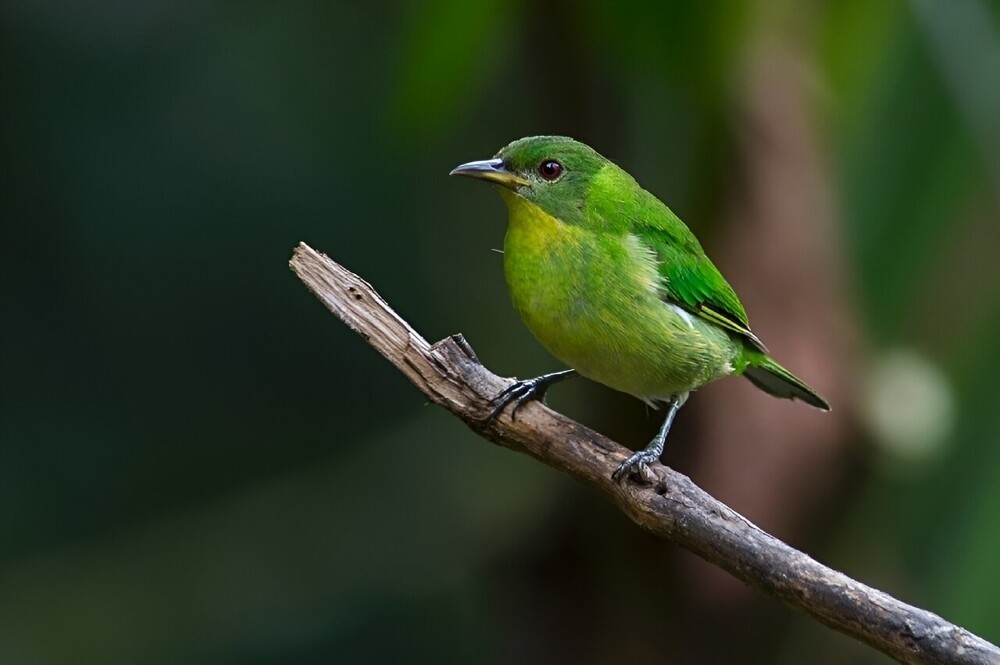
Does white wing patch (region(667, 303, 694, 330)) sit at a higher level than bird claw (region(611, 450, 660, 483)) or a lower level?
higher

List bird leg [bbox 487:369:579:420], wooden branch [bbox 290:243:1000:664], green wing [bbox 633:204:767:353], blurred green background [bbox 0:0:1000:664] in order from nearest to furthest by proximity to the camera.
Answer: wooden branch [bbox 290:243:1000:664] < bird leg [bbox 487:369:579:420] < green wing [bbox 633:204:767:353] < blurred green background [bbox 0:0:1000:664]

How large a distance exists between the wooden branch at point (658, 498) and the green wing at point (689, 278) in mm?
743

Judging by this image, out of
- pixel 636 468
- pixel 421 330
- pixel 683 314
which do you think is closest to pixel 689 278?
pixel 683 314

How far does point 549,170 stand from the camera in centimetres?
405

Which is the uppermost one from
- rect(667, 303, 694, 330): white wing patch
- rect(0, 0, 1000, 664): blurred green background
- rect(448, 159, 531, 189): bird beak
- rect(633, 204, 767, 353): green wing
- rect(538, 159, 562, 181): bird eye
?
rect(538, 159, 562, 181): bird eye

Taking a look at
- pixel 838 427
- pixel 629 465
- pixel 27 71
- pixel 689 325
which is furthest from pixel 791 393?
pixel 27 71

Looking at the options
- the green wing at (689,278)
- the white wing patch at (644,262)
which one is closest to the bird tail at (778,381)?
the green wing at (689,278)

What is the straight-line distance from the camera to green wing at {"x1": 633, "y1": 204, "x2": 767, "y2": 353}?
412 cm

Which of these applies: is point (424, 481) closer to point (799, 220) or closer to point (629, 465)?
point (799, 220)

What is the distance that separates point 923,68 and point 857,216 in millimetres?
671

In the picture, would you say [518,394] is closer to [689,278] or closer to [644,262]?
[644,262]

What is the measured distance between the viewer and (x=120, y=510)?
691 centimetres

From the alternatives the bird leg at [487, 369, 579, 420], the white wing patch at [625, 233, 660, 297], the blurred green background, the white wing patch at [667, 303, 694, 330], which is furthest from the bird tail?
the bird leg at [487, 369, 579, 420]

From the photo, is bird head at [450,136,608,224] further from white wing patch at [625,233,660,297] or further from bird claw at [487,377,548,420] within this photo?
bird claw at [487,377,548,420]
